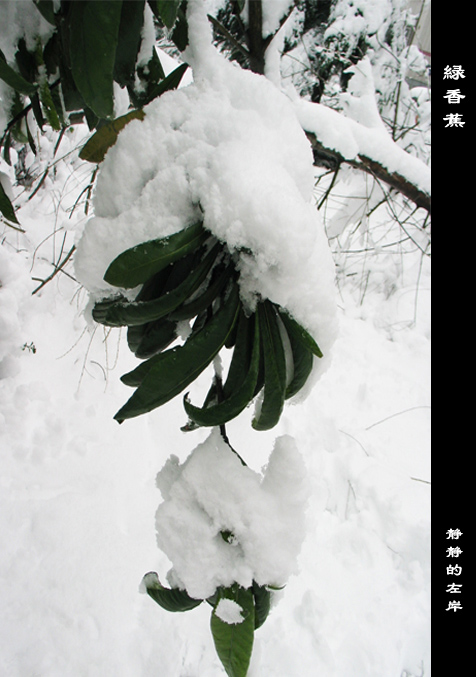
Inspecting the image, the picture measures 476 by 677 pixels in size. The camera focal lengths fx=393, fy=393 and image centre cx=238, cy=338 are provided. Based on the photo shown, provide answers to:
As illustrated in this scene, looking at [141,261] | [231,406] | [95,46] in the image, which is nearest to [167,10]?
[95,46]

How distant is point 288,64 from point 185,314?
2907mm

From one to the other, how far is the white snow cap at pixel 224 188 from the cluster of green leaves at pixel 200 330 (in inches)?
0.7

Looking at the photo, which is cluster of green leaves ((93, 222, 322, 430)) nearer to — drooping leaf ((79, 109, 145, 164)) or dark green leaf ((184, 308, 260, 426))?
dark green leaf ((184, 308, 260, 426))

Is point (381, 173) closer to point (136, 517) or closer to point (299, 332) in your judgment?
point (299, 332)

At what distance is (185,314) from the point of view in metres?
0.31

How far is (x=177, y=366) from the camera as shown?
0.30 m

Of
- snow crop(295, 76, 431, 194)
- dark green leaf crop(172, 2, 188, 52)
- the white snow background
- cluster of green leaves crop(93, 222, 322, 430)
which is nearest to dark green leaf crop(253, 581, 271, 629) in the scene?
cluster of green leaves crop(93, 222, 322, 430)

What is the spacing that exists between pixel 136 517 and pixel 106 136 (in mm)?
1036

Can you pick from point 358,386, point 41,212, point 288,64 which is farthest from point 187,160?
point 288,64
